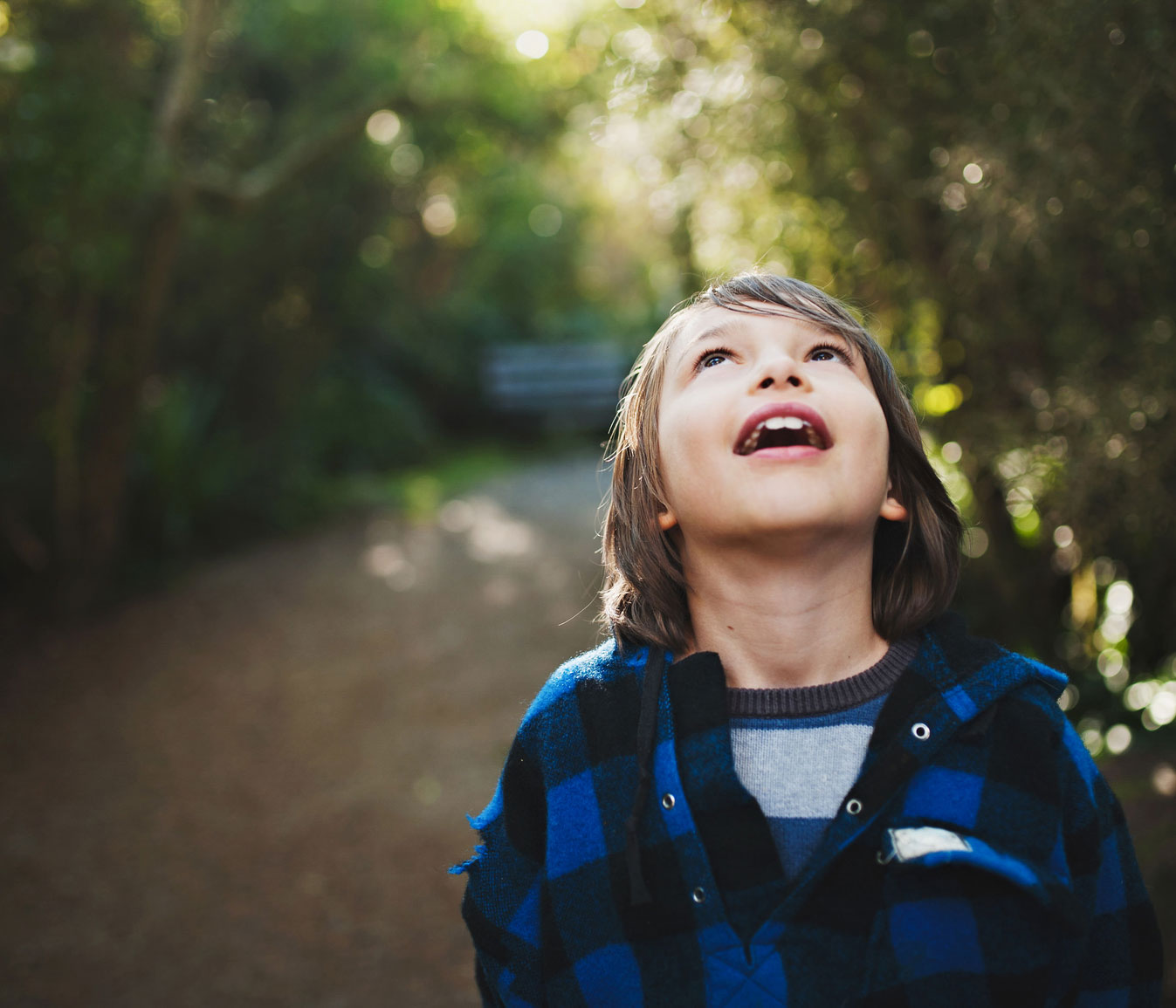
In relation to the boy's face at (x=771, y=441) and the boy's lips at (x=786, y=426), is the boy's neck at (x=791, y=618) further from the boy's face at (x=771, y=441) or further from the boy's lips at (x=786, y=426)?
the boy's lips at (x=786, y=426)

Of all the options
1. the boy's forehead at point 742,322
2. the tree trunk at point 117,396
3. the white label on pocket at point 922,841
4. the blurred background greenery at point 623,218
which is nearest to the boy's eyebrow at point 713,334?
the boy's forehead at point 742,322

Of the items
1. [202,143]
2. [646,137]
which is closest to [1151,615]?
[646,137]

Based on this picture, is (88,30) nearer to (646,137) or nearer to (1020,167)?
(646,137)

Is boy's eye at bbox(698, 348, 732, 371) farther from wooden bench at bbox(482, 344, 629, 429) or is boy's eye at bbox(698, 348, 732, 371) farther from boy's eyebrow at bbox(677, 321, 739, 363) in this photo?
wooden bench at bbox(482, 344, 629, 429)

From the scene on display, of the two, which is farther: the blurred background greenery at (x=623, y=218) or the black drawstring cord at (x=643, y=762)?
the blurred background greenery at (x=623, y=218)

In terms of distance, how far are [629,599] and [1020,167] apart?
204 cm

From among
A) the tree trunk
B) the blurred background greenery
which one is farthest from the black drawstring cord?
the tree trunk

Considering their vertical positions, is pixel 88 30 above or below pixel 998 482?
above

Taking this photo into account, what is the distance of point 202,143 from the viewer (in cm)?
844

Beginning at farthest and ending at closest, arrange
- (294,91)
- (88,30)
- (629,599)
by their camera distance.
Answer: (294,91) → (88,30) → (629,599)

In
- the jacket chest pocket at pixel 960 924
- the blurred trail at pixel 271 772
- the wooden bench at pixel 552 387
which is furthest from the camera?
the wooden bench at pixel 552 387

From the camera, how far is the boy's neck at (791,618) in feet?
4.59

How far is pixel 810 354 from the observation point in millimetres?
1487

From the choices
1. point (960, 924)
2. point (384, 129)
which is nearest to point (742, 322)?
point (960, 924)
